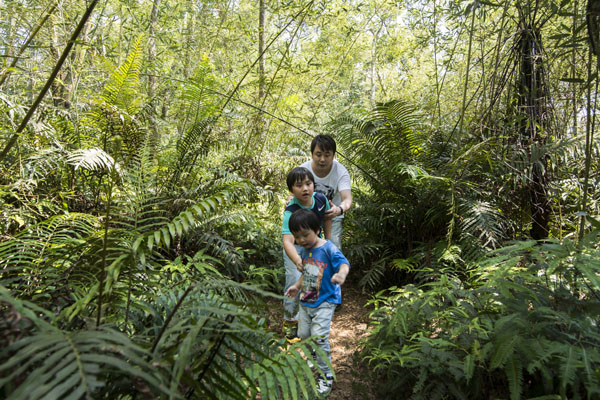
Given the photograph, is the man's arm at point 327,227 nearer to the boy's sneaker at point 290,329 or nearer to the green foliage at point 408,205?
the boy's sneaker at point 290,329

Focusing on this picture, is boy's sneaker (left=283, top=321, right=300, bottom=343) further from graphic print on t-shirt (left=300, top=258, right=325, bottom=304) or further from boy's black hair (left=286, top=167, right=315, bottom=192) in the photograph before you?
boy's black hair (left=286, top=167, right=315, bottom=192)

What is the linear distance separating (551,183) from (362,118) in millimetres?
2224

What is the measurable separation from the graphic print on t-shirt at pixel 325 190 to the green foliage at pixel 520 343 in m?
1.30

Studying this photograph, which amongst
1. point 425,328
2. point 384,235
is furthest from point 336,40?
point 425,328

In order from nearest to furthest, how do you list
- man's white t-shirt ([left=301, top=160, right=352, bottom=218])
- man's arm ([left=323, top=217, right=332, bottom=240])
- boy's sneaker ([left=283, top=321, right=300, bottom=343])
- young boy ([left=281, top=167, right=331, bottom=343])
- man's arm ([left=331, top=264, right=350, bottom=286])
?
1. man's arm ([left=331, top=264, right=350, bottom=286])
2. young boy ([left=281, top=167, right=331, bottom=343])
3. boy's sneaker ([left=283, top=321, right=300, bottom=343])
4. man's arm ([left=323, top=217, right=332, bottom=240])
5. man's white t-shirt ([left=301, top=160, right=352, bottom=218])

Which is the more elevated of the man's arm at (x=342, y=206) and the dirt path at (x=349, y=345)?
the man's arm at (x=342, y=206)

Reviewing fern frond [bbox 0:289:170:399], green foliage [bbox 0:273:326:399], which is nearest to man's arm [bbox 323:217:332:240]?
green foliage [bbox 0:273:326:399]

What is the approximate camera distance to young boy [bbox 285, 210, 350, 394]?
239 centimetres

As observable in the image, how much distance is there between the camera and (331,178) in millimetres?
3264

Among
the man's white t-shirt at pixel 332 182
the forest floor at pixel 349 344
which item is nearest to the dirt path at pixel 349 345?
the forest floor at pixel 349 344

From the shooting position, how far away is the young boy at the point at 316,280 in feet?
7.86

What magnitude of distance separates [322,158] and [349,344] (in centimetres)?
162

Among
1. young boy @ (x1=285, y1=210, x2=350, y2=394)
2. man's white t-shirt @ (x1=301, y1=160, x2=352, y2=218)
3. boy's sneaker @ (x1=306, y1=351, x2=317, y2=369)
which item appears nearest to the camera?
boy's sneaker @ (x1=306, y1=351, x2=317, y2=369)

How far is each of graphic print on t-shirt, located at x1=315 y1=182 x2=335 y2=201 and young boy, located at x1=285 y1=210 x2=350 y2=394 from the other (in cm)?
78
